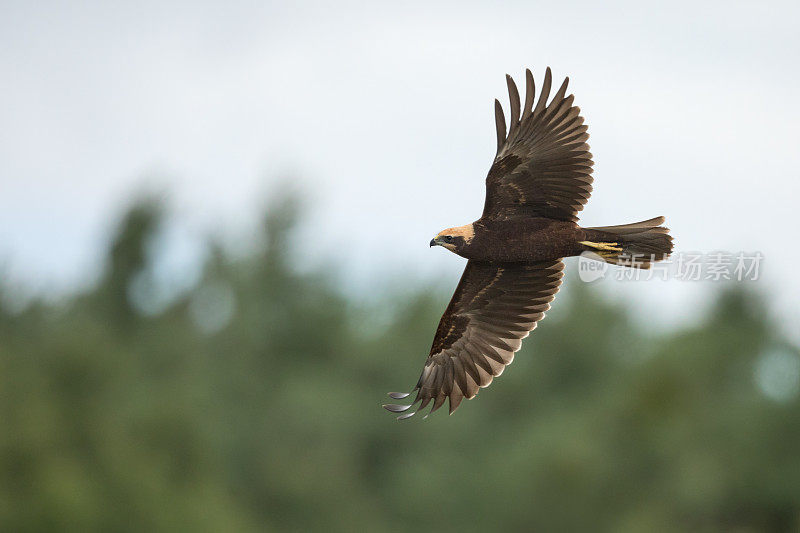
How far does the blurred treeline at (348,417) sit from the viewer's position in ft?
115

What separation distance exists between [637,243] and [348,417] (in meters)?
32.7

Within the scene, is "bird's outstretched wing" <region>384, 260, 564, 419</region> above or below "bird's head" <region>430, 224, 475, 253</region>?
below

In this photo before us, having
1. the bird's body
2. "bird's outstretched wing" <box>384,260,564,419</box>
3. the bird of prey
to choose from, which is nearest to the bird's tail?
the bird of prey

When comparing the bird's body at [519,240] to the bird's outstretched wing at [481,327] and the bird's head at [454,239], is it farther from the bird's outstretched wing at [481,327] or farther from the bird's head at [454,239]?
the bird's outstretched wing at [481,327]

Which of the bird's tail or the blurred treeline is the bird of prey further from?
the blurred treeline

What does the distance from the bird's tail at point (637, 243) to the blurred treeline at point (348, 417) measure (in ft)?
83.4

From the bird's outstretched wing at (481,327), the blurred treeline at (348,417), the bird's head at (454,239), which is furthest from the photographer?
the blurred treeline at (348,417)

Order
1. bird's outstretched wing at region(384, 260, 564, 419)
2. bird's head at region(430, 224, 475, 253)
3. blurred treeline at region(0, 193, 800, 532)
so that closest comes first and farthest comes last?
1. bird's head at region(430, 224, 475, 253)
2. bird's outstretched wing at region(384, 260, 564, 419)
3. blurred treeline at region(0, 193, 800, 532)

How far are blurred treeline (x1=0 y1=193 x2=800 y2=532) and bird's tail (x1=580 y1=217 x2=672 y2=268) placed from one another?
25429 mm

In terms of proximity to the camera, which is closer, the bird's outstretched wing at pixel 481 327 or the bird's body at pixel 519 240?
the bird's body at pixel 519 240

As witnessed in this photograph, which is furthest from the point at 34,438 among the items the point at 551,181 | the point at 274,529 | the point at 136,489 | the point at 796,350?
the point at 796,350

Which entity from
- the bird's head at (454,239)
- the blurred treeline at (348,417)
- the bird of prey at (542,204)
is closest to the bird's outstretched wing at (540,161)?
the bird of prey at (542,204)

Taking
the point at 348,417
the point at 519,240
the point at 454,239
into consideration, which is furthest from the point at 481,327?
the point at 348,417

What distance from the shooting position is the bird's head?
9953mm
